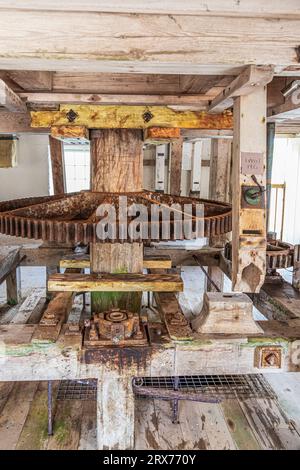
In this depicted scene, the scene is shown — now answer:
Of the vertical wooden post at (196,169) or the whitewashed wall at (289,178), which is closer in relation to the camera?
the vertical wooden post at (196,169)

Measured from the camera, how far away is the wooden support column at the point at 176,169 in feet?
15.9

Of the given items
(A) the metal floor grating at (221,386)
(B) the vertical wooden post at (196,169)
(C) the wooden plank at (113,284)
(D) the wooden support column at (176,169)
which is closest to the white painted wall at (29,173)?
(B) the vertical wooden post at (196,169)

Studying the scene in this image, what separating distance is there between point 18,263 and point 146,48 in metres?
2.62

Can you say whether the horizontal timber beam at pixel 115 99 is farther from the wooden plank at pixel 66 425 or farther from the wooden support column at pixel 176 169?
the wooden support column at pixel 176 169

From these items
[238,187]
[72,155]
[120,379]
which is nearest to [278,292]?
[238,187]

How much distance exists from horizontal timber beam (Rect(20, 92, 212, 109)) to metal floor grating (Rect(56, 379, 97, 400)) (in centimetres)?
195

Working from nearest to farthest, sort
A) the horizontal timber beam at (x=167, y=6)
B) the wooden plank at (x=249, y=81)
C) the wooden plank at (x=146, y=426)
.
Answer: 1. the horizontal timber beam at (x=167, y=6)
2. the wooden plank at (x=249, y=81)
3. the wooden plank at (x=146, y=426)

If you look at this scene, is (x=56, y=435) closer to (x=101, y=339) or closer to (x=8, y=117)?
(x=101, y=339)

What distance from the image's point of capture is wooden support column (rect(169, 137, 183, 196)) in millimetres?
4855

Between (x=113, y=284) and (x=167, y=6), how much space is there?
1.38 m

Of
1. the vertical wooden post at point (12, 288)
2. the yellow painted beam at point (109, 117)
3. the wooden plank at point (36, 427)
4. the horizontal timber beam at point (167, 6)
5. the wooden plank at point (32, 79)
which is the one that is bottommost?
the wooden plank at point (36, 427)

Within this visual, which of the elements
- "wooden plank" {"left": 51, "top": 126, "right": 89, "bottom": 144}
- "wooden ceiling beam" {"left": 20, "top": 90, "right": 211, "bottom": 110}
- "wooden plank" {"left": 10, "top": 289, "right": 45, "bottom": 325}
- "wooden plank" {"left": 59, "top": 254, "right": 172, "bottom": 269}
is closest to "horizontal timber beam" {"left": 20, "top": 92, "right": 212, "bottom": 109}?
"wooden ceiling beam" {"left": 20, "top": 90, "right": 211, "bottom": 110}

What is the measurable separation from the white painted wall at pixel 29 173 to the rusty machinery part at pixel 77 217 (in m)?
5.74

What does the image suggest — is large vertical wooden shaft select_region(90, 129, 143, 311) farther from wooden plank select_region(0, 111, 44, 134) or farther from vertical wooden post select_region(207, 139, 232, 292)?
vertical wooden post select_region(207, 139, 232, 292)
